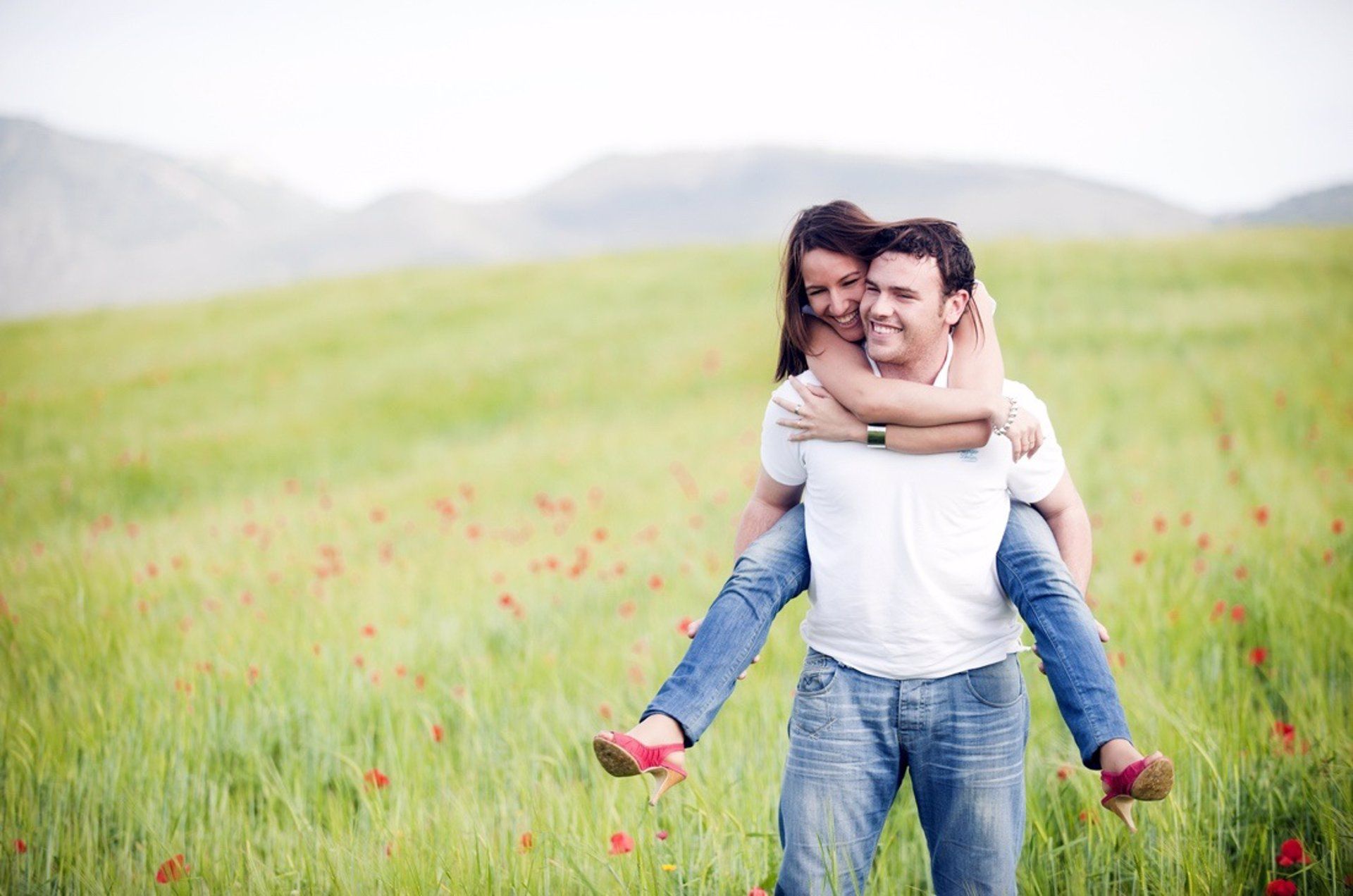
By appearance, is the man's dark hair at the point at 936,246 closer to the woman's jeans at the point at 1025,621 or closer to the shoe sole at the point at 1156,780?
the woman's jeans at the point at 1025,621

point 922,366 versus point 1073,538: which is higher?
point 922,366

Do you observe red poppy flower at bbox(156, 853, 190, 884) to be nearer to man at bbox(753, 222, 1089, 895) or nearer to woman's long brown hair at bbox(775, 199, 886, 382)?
man at bbox(753, 222, 1089, 895)

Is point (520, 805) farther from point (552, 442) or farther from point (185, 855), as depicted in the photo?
point (552, 442)

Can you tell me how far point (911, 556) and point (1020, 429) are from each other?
42cm

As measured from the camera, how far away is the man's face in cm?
216

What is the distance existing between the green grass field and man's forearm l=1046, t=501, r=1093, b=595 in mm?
853

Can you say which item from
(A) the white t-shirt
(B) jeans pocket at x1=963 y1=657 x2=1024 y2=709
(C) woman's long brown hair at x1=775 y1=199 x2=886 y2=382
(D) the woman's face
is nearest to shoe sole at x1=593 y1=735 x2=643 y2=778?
(A) the white t-shirt

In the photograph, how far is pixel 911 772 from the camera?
2166 millimetres

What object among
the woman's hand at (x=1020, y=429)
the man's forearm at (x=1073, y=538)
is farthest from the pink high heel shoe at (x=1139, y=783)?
the woman's hand at (x=1020, y=429)

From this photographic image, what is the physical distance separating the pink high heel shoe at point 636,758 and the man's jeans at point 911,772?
356 mm

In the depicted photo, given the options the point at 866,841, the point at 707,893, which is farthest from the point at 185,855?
the point at 866,841

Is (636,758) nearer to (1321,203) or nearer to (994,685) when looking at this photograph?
(994,685)

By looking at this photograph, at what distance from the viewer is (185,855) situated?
3.02 metres

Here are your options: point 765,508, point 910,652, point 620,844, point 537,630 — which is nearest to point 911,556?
point 910,652
